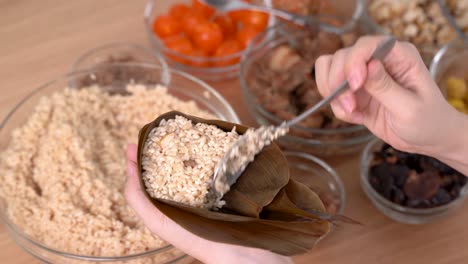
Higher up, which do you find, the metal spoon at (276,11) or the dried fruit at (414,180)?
the metal spoon at (276,11)

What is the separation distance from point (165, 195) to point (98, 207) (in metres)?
0.24

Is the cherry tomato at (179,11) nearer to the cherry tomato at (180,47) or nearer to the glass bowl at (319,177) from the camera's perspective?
the cherry tomato at (180,47)

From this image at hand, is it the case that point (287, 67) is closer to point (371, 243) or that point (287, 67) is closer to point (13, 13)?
Result: point (371, 243)

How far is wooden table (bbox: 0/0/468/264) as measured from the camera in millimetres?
1051

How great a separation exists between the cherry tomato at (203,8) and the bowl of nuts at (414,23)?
38 cm

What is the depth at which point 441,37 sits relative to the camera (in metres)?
1.37

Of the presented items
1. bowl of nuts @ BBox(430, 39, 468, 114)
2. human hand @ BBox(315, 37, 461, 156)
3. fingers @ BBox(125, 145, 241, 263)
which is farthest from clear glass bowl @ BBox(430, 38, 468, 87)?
fingers @ BBox(125, 145, 241, 263)

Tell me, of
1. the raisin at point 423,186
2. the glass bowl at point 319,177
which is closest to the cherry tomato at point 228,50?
the glass bowl at point 319,177

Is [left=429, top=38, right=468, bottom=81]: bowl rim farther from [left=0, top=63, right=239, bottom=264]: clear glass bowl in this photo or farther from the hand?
→ the hand

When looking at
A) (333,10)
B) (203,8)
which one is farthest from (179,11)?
(333,10)

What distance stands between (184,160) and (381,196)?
1.43 ft

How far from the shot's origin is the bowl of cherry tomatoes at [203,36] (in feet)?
4.30

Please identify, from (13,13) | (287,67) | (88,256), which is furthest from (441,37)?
(13,13)

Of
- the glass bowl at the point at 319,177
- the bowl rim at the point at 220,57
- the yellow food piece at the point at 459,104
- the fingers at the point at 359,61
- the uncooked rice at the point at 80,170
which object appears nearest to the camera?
the fingers at the point at 359,61
